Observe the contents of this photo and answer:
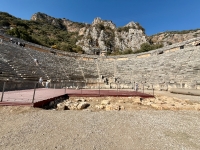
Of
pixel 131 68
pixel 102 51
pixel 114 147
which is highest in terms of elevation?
pixel 102 51

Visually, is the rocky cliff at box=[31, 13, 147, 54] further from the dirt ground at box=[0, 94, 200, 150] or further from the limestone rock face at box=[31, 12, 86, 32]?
the dirt ground at box=[0, 94, 200, 150]

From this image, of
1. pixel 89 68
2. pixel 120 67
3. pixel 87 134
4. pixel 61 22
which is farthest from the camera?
pixel 61 22

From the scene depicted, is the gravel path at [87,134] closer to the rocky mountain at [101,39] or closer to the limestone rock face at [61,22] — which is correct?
the rocky mountain at [101,39]

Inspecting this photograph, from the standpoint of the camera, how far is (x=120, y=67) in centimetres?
2927

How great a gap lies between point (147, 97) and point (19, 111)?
33.3ft

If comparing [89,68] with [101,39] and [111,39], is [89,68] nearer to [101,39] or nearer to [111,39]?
[101,39]

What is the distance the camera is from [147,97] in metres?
11.0

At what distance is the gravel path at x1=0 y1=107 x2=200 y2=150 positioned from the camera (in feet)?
9.23

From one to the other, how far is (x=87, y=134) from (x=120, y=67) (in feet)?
87.6

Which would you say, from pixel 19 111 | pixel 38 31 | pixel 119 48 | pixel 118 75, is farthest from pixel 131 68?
pixel 38 31

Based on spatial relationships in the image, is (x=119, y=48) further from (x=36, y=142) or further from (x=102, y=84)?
(x=36, y=142)

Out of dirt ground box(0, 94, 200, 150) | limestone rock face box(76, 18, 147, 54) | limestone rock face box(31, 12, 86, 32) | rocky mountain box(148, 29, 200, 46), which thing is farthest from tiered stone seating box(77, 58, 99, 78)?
limestone rock face box(31, 12, 86, 32)

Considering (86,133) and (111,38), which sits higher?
(111,38)

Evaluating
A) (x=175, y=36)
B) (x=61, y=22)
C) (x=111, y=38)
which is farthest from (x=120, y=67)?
(x=61, y=22)
